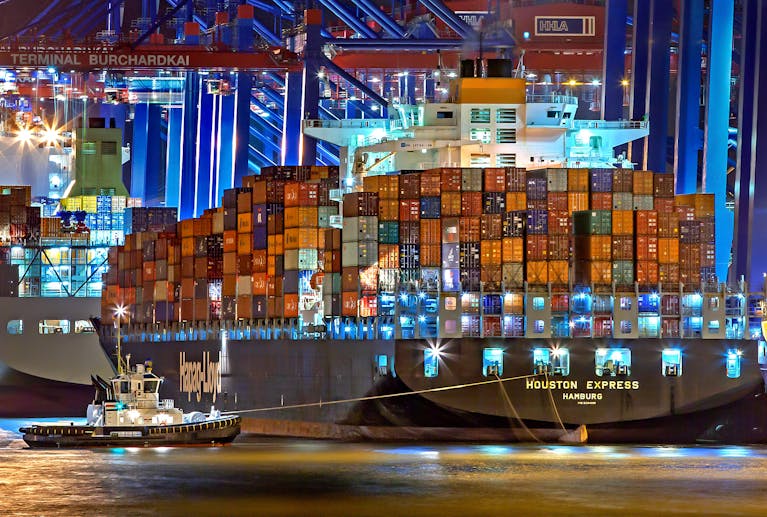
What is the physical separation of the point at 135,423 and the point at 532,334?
12.7 meters

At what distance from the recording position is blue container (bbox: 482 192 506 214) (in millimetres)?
49281

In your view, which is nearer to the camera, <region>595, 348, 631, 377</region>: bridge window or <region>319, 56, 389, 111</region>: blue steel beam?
<region>595, 348, 631, 377</region>: bridge window

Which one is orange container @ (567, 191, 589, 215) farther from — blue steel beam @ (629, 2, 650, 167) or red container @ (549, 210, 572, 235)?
blue steel beam @ (629, 2, 650, 167)

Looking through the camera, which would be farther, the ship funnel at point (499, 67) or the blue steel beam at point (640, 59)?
the blue steel beam at point (640, 59)

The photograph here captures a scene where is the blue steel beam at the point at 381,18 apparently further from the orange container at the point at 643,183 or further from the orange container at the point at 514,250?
the orange container at the point at 514,250

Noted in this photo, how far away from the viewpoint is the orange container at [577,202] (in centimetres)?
4897

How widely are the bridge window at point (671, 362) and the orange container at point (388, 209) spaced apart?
8.84m

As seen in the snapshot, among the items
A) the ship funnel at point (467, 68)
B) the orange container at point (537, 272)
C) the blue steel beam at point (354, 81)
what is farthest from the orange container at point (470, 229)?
the blue steel beam at point (354, 81)

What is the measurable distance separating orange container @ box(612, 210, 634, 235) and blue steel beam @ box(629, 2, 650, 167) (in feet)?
57.9

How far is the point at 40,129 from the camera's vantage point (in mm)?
79625

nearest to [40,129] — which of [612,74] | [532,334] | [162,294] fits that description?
[162,294]

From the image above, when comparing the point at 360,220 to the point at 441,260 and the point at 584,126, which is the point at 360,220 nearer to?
the point at 441,260

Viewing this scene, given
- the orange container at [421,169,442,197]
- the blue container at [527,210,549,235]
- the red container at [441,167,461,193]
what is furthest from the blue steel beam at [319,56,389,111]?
the blue container at [527,210,549,235]

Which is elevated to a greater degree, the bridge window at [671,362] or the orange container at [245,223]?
the orange container at [245,223]
